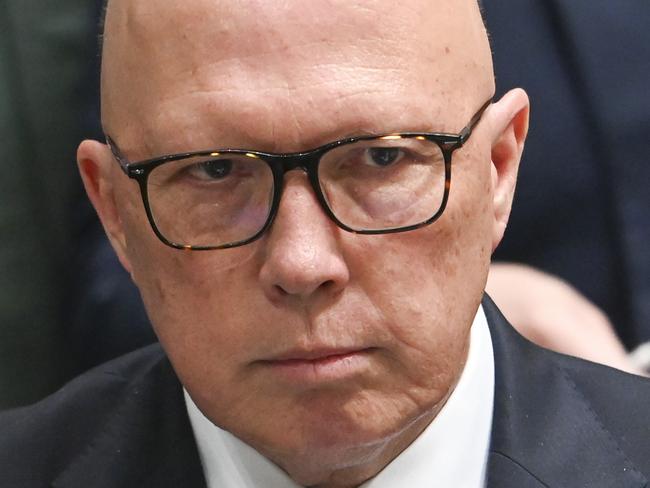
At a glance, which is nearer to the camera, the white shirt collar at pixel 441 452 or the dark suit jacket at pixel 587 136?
the white shirt collar at pixel 441 452

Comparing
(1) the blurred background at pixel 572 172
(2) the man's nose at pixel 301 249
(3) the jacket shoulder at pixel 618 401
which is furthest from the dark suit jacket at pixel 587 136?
(2) the man's nose at pixel 301 249

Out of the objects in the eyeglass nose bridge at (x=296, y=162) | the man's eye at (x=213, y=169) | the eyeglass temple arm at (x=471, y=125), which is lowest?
the eyeglass temple arm at (x=471, y=125)

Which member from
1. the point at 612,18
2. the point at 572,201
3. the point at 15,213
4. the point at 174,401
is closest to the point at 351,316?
the point at 174,401

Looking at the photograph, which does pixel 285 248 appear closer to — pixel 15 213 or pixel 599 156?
pixel 599 156

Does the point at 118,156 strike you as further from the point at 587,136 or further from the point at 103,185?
the point at 587,136

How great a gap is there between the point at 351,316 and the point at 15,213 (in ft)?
2.65

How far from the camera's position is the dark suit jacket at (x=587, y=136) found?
1312 millimetres

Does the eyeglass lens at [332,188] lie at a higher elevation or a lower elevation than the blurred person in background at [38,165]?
higher

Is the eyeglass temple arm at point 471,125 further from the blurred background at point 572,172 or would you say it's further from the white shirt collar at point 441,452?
the blurred background at point 572,172

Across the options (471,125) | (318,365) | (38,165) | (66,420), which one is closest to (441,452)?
(318,365)

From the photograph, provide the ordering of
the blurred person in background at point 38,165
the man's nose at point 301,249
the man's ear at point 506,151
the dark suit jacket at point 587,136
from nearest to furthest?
the man's nose at point 301,249 < the man's ear at point 506,151 < the dark suit jacket at point 587,136 < the blurred person in background at point 38,165

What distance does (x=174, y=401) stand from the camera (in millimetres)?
1124

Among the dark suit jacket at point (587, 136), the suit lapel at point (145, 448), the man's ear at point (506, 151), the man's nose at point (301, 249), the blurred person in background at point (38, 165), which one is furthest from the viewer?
the blurred person in background at point (38, 165)

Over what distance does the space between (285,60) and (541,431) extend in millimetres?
441
